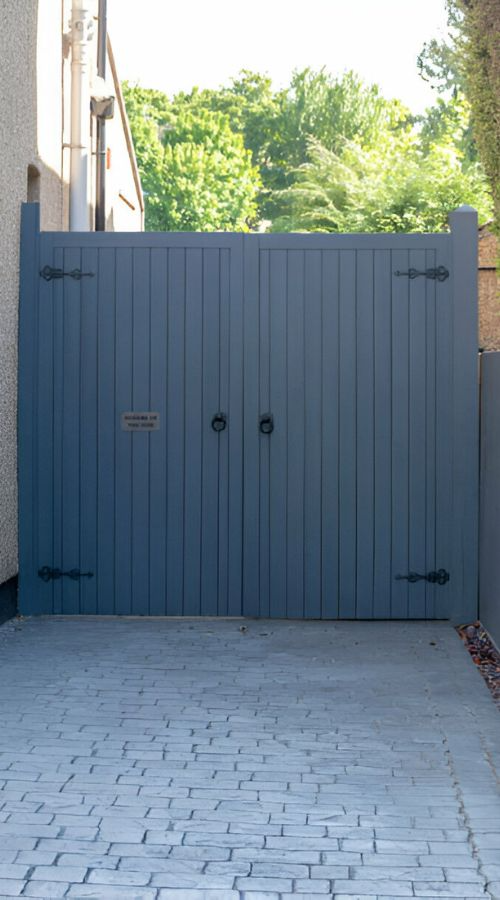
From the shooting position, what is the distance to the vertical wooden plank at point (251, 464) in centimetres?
756

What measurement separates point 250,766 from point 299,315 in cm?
350

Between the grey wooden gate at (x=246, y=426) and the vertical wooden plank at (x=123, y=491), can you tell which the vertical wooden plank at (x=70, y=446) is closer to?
the grey wooden gate at (x=246, y=426)

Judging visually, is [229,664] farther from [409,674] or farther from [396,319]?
[396,319]

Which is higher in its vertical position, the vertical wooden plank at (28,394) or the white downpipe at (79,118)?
the white downpipe at (79,118)

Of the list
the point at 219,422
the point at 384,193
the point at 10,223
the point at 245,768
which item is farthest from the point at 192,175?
the point at 245,768

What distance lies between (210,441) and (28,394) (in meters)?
1.12

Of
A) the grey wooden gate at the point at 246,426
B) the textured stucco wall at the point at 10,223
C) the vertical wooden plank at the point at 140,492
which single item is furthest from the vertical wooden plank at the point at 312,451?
the textured stucco wall at the point at 10,223

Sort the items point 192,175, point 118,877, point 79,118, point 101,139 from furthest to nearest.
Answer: point 192,175 < point 101,139 < point 79,118 < point 118,877

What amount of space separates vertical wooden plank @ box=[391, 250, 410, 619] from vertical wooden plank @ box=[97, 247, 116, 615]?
166cm

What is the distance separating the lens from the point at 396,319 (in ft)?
24.7

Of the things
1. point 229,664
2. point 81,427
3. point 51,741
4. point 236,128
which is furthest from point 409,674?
point 236,128

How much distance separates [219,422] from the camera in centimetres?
758

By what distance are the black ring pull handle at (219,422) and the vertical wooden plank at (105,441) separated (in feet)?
1.96

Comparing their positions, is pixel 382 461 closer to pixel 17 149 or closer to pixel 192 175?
pixel 17 149
